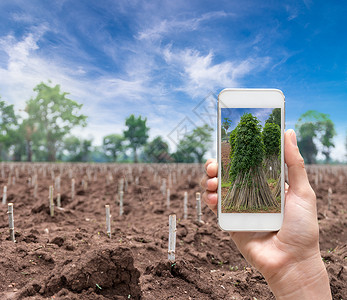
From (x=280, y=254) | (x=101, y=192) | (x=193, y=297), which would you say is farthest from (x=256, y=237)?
(x=101, y=192)

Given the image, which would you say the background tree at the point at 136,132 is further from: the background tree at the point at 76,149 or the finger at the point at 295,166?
the finger at the point at 295,166

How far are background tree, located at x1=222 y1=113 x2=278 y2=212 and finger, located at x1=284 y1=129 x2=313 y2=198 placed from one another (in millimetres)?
207

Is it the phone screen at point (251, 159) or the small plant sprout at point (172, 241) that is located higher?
the phone screen at point (251, 159)

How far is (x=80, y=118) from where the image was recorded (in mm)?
45531

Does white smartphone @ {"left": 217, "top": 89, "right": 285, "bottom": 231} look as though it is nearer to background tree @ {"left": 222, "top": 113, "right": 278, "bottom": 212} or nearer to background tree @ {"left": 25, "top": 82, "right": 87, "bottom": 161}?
background tree @ {"left": 222, "top": 113, "right": 278, "bottom": 212}

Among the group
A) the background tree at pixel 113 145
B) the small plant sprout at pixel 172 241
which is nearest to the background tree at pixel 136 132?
the background tree at pixel 113 145

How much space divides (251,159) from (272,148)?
0.19m

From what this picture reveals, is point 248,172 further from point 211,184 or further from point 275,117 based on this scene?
point 275,117

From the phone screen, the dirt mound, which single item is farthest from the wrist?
the dirt mound

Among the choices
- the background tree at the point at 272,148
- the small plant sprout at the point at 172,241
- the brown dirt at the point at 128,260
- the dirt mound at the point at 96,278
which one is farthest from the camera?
the small plant sprout at the point at 172,241

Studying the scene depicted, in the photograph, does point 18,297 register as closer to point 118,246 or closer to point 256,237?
point 118,246

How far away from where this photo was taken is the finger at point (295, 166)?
2.40 meters

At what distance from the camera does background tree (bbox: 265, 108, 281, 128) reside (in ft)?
7.90

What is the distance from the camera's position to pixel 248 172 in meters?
2.47
